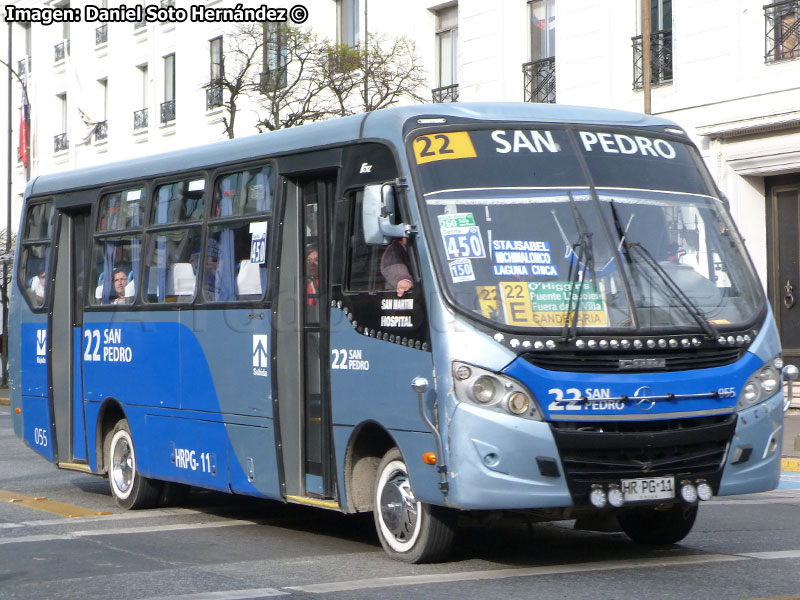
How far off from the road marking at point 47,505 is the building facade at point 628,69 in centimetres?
1318

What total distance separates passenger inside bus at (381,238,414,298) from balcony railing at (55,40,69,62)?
3847 centimetres

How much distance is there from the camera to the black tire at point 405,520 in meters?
8.60

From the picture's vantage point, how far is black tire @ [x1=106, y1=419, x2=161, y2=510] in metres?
12.2

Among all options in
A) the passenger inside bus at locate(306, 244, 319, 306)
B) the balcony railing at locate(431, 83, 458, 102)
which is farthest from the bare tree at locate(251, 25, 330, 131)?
the passenger inside bus at locate(306, 244, 319, 306)

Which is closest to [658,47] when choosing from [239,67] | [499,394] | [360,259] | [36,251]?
[239,67]

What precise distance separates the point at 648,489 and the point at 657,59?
16.8m

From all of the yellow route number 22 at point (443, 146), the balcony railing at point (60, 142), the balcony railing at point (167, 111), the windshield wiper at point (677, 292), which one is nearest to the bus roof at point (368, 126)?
the yellow route number 22 at point (443, 146)

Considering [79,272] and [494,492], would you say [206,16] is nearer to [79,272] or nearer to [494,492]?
[79,272]

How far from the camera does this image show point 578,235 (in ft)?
28.0

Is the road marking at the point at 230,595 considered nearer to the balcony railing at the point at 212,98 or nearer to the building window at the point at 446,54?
the building window at the point at 446,54

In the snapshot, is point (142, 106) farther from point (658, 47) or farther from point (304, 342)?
point (304, 342)

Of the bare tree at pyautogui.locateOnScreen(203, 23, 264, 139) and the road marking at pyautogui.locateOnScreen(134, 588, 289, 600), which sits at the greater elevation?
the bare tree at pyautogui.locateOnScreen(203, 23, 264, 139)

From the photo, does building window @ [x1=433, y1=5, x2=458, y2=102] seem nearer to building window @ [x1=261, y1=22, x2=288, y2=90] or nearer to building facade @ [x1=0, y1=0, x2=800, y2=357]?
building facade @ [x1=0, y1=0, x2=800, y2=357]

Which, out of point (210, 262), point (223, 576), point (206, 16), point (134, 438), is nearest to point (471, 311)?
point (223, 576)
